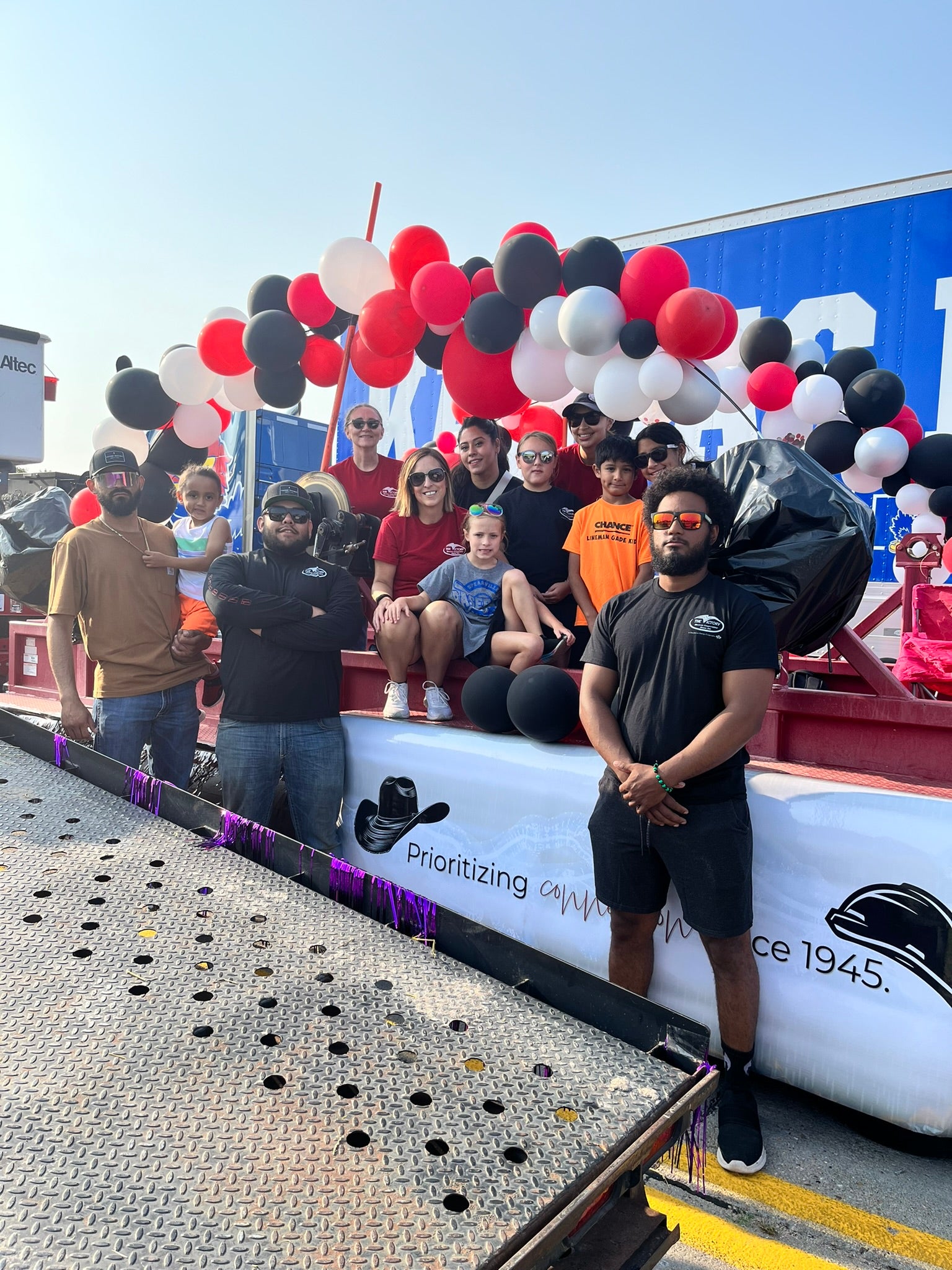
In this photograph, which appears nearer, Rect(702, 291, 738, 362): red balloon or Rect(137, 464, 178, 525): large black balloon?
Rect(702, 291, 738, 362): red balloon

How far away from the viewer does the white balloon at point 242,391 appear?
5.69m

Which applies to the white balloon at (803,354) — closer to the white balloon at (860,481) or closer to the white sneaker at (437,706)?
the white balloon at (860,481)

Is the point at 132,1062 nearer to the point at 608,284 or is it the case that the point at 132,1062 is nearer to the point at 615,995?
the point at 615,995

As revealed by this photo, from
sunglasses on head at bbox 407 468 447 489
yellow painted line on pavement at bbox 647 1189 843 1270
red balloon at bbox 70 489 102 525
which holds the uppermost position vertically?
sunglasses on head at bbox 407 468 447 489

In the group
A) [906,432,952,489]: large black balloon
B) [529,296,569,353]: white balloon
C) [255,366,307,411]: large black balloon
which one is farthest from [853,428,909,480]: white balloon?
[255,366,307,411]: large black balloon

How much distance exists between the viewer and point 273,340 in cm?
524

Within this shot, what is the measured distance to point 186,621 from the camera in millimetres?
4238

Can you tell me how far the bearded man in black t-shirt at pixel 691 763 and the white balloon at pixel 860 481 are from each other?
2.84 m

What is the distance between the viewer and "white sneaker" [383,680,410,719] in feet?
13.1

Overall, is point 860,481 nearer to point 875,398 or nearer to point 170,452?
point 875,398

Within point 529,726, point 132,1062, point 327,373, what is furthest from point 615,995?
point 327,373

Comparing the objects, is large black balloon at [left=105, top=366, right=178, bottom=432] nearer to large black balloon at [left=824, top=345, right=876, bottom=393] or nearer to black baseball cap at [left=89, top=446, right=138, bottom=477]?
black baseball cap at [left=89, top=446, right=138, bottom=477]

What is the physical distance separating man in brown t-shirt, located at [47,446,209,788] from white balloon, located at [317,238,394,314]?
1823mm

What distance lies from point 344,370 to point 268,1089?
4928mm
